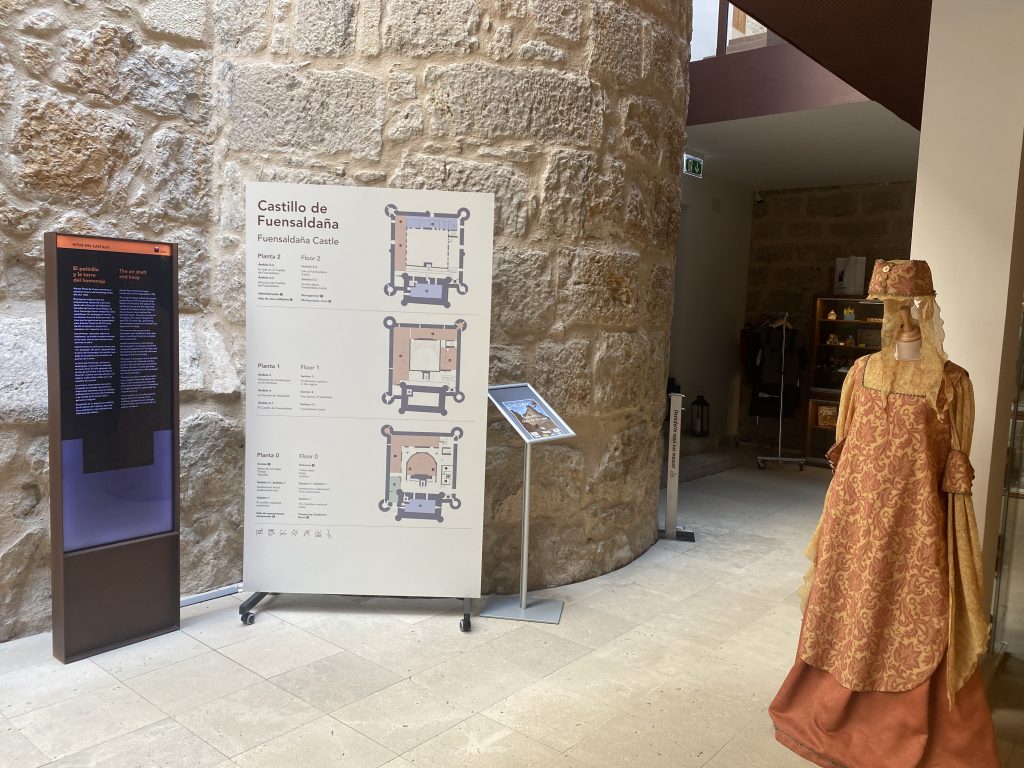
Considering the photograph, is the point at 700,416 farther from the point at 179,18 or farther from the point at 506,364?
the point at 179,18

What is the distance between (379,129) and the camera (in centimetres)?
319

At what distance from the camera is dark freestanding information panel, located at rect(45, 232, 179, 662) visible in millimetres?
2498

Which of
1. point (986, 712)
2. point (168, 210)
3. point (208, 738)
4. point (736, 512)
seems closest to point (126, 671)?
point (208, 738)

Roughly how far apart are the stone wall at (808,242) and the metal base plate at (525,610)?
5.01 m

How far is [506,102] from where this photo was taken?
3.21 m

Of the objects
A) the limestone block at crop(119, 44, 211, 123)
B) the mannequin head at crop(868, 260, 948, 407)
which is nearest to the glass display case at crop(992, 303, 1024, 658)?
the mannequin head at crop(868, 260, 948, 407)

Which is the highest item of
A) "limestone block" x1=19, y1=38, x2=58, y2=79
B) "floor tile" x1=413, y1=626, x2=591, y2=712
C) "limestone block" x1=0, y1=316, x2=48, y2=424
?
"limestone block" x1=19, y1=38, x2=58, y2=79

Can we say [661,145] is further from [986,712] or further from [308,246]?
[986,712]

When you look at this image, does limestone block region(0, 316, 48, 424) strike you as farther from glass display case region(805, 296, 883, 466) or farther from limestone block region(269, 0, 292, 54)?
glass display case region(805, 296, 883, 466)

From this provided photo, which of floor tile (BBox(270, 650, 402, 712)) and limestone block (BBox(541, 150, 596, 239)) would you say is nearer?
floor tile (BBox(270, 650, 402, 712))

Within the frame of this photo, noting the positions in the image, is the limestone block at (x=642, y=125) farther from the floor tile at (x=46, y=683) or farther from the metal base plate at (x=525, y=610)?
the floor tile at (x=46, y=683)

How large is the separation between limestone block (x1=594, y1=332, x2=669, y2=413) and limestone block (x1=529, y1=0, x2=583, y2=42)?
51.8 inches

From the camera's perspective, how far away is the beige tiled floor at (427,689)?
212 cm

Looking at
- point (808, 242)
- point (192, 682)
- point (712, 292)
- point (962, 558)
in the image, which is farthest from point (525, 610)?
point (808, 242)
